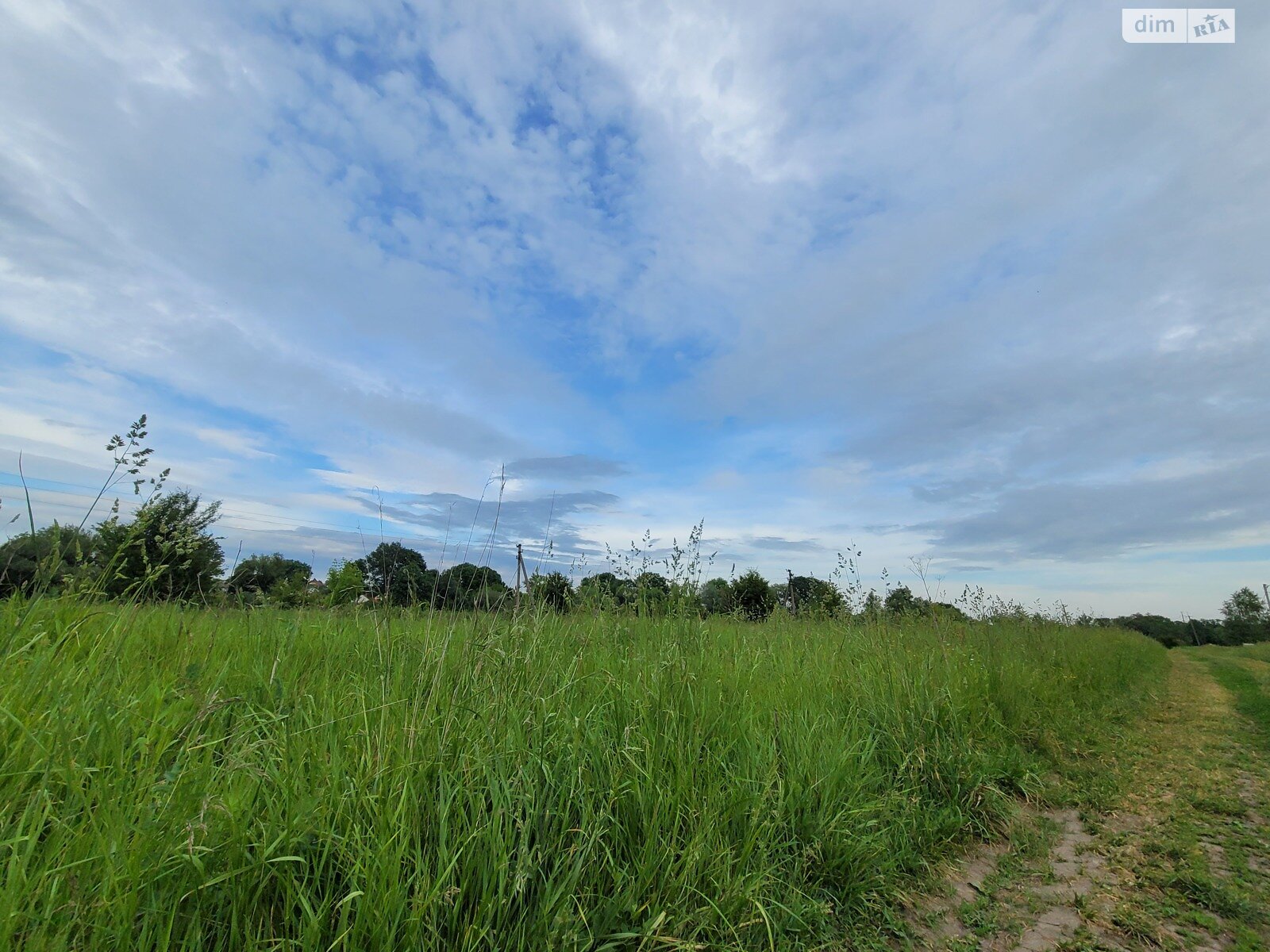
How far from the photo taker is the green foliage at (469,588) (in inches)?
136

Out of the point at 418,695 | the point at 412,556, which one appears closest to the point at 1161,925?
the point at 418,695

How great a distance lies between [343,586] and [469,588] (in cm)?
172

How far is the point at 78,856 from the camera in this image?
4.70 feet

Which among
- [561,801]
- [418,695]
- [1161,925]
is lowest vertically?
[1161,925]

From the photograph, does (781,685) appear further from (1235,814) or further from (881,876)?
(1235,814)

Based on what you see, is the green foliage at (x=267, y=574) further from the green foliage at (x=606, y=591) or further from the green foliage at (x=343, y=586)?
the green foliage at (x=606, y=591)

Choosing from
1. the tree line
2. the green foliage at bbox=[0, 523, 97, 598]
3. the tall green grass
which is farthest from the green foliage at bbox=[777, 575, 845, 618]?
the green foliage at bbox=[0, 523, 97, 598]

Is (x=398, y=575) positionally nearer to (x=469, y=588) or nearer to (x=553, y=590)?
(x=469, y=588)

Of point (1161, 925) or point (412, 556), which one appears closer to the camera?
point (1161, 925)

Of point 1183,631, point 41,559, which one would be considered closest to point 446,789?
point 41,559

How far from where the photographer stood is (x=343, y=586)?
4680 mm

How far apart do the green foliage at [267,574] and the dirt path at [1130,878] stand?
15.0 ft

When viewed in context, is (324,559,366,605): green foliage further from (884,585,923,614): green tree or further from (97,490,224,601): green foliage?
(884,585,923,614): green tree

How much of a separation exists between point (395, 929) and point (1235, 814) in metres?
5.12
